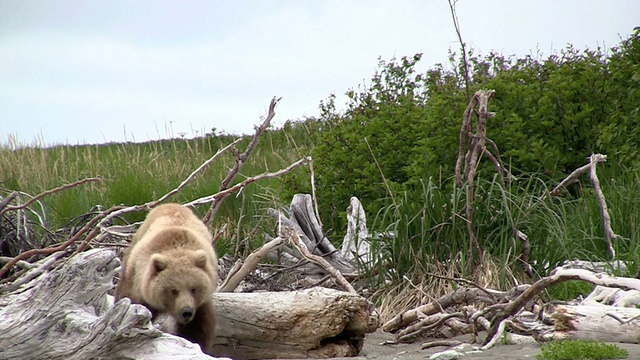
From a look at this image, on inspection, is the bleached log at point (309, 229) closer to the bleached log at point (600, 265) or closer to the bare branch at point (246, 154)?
the bare branch at point (246, 154)

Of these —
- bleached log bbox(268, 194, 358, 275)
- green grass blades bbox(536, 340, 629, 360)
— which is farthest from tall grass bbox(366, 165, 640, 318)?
green grass blades bbox(536, 340, 629, 360)

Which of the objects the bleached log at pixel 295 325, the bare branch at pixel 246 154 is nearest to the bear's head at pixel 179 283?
the bleached log at pixel 295 325

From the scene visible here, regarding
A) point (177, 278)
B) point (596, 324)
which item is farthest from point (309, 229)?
point (596, 324)

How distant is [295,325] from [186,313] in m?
0.80

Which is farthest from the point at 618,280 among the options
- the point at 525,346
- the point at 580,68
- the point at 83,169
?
the point at 83,169

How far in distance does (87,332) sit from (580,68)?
320 inches

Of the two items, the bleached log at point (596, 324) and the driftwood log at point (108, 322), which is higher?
the driftwood log at point (108, 322)

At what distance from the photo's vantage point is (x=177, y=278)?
5293mm

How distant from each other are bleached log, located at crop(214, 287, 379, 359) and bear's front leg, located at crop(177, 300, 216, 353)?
0.21 metres

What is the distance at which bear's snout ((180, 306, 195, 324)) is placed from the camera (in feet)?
17.1

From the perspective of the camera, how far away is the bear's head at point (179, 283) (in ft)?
17.3

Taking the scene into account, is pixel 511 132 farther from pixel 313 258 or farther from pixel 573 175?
pixel 313 258

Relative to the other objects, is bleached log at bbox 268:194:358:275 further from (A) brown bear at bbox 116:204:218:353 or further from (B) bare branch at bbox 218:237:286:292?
(A) brown bear at bbox 116:204:218:353

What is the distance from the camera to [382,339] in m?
6.18
